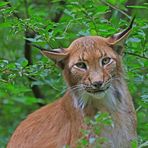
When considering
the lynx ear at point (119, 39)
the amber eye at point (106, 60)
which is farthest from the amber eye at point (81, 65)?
the lynx ear at point (119, 39)

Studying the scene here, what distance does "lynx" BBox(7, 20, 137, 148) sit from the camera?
827cm

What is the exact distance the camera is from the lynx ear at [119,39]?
8477 millimetres

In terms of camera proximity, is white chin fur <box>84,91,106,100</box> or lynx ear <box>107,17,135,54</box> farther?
lynx ear <box>107,17,135,54</box>

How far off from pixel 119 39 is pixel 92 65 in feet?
1.54

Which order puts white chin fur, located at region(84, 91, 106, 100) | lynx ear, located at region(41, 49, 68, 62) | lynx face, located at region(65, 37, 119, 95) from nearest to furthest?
lynx face, located at region(65, 37, 119, 95) → white chin fur, located at region(84, 91, 106, 100) → lynx ear, located at region(41, 49, 68, 62)

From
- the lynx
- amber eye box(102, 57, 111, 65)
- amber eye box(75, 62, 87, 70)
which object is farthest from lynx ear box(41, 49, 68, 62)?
amber eye box(102, 57, 111, 65)

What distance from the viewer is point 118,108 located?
28.9 feet

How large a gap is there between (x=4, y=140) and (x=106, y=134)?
3.53m

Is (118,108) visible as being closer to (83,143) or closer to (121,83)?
(121,83)

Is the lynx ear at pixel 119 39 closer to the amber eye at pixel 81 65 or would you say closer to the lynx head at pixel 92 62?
the lynx head at pixel 92 62

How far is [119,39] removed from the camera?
8.51 meters

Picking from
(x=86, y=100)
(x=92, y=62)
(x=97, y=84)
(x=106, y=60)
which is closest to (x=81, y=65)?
(x=92, y=62)

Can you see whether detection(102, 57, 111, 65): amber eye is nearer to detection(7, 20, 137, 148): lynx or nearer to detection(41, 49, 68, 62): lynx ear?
detection(7, 20, 137, 148): lynx

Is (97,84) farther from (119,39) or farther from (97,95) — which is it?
(119,39)
